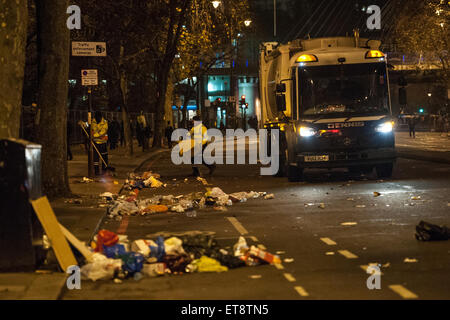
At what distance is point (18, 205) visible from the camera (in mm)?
8570

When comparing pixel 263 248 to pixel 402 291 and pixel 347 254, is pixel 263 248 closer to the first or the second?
pixel 347 254

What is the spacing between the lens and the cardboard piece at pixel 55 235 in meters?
8.57

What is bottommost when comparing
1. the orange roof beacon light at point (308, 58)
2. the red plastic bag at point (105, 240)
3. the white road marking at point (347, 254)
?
the white road marking at point (347, 254)

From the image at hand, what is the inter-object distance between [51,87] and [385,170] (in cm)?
864

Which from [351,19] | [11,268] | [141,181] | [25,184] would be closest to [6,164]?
[25,184]

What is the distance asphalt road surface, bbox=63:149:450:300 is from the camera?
7.77 metres

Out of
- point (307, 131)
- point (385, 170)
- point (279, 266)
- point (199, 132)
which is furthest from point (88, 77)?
point (279, 266)

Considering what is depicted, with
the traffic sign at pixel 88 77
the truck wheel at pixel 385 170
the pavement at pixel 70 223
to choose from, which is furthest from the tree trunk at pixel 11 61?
the truck wheel at pixel 385 170

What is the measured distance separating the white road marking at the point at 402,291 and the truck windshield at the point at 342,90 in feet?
40.1

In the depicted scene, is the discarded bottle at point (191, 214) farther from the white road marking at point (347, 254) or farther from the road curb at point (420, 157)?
the road curb at point (420, 157)

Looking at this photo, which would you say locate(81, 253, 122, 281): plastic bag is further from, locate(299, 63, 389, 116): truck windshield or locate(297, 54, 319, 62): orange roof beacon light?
locate(297, 54, 319, 62): orange roof beacon light

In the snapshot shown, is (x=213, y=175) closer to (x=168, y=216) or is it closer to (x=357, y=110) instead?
(x=357, y=110)

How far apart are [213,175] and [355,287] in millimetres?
17046

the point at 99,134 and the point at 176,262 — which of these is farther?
the point at 99,134
